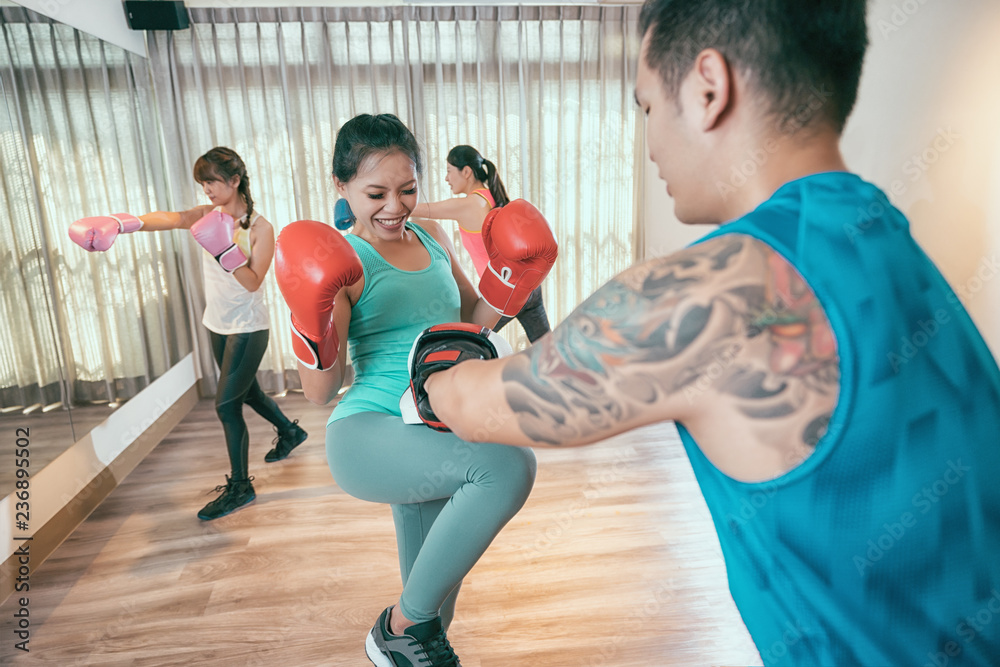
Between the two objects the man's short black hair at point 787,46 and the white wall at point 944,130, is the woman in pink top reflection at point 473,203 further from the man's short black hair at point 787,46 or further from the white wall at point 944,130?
the man's short black hair at point 787,46

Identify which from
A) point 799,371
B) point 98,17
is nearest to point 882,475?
point 799,371

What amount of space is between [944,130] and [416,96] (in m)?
2.90

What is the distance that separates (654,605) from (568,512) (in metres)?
0.62

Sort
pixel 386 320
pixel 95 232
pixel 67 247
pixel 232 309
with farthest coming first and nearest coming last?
pixel 232 309 → pixel 67 247 → pixel 95 232 → pixel 386 320

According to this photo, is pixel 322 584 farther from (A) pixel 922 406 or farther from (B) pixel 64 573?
(A) pixel 922 406

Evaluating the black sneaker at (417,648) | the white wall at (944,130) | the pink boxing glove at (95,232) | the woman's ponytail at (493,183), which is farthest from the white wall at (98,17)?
the white wall at (944,130)

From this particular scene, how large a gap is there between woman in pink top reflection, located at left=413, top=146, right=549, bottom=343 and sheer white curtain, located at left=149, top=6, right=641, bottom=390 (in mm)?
966

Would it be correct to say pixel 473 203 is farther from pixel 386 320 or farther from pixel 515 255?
pixel 386 320

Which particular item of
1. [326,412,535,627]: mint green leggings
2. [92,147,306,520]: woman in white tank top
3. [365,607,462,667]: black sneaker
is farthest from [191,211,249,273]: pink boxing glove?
→ [365,607,462,667]: black sneaker

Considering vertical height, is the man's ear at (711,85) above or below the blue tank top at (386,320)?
above

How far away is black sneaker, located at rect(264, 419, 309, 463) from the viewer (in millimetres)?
3057

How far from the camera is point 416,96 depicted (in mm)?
3920

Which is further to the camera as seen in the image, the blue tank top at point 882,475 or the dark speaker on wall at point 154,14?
the dark speaker on wall at point 154,14

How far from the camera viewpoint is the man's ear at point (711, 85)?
24.3 inches
